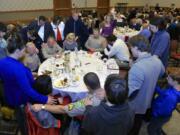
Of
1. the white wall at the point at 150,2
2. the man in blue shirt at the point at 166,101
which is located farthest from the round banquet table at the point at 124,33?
the white wall at the point at 150,2

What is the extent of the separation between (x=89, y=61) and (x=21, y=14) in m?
7.64

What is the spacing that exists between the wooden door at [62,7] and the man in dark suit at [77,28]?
20.2ft

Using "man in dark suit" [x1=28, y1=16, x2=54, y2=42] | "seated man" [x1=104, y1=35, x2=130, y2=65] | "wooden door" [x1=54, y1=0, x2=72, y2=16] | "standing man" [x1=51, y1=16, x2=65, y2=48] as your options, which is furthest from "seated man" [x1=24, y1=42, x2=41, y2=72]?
"wooden door" [x1=54, y1=0, x2=72, y2=16]

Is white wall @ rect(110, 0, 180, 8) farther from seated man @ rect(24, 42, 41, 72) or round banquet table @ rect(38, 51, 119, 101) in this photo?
seated man @ rect(24, 42, 41, 72)

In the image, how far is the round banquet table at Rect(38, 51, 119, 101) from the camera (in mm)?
3576

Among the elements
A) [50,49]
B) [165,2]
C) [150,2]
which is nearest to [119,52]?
[50,49]

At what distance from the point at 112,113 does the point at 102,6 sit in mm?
12960

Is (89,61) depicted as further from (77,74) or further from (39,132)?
(39,132)

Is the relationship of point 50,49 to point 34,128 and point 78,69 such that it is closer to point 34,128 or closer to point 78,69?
point 78,69

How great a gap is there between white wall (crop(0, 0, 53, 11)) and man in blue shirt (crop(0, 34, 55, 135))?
8.90 metres

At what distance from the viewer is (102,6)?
46.8 ft

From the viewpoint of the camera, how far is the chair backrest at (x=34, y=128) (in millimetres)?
2699

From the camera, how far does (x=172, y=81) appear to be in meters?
3.02

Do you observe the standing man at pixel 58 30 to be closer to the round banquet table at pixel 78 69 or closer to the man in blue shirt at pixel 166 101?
the round banquet table at pixel 78 69
